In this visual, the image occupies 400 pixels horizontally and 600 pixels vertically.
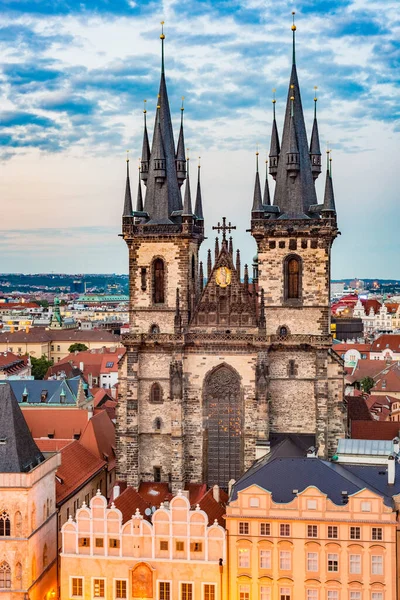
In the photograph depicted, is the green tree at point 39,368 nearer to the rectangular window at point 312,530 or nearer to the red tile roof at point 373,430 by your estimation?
the red tile roof at point 373,430

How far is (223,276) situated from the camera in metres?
67.6

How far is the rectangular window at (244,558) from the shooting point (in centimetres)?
5000

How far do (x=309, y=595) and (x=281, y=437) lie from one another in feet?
58.0

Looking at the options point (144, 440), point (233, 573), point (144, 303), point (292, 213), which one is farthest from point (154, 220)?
point (233, 573)

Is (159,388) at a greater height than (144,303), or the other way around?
(144,303)

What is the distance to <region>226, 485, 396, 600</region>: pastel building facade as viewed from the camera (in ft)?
159

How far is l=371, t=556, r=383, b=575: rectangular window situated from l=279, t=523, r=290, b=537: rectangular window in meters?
5.01

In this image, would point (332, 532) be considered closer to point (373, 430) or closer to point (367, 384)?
point (373, 430)

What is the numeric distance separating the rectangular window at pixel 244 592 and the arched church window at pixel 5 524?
1450cm

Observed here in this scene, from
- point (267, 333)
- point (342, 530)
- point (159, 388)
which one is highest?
point (267, 333)

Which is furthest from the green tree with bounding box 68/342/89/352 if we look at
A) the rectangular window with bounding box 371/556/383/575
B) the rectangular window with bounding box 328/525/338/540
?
the rectangular window with bounding box 371/556/383/575

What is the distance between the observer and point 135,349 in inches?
2689

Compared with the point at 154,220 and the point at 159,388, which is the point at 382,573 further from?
the point at 154,220

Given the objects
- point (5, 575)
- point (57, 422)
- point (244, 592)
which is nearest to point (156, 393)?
point (57, 422)
